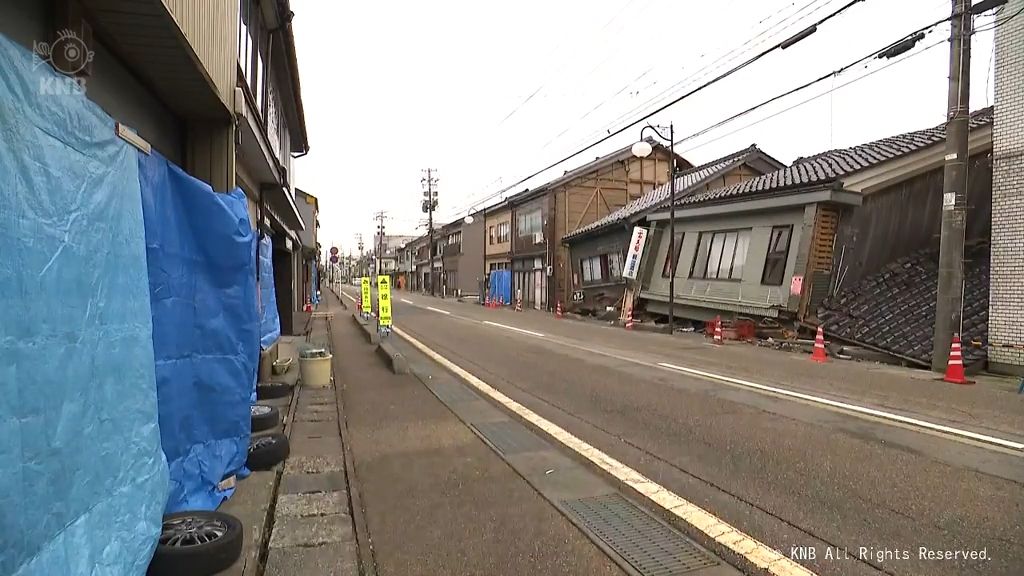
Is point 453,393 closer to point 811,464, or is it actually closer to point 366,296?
point 811,464

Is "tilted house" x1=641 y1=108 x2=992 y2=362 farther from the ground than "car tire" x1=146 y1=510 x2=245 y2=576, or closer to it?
farther from the ground

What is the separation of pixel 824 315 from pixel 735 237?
520 centimetres

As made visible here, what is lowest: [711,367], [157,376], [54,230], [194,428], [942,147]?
[711,367]

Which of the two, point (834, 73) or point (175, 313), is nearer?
point (175, 313)

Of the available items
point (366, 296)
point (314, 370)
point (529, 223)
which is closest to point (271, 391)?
point (314, 370)

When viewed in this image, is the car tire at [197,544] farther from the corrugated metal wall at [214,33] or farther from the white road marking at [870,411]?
the white road marking at [870,411]

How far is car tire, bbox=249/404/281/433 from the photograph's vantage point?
22.7 ft

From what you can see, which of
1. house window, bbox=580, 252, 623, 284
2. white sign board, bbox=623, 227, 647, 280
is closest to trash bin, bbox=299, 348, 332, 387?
white sign board, bbox=623, 227, 647, 280

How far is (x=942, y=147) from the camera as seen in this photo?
16719 millimetres

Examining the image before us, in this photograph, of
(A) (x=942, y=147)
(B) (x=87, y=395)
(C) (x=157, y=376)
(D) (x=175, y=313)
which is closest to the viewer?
(B) (x=87, y=395)

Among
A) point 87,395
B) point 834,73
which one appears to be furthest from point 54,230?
point 834,73

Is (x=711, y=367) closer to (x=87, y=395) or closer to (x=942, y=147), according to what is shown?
(x=942, y=147)

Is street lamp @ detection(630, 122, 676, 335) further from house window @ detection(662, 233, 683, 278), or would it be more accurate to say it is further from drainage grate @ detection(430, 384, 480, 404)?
drainage grate @ detection(430, 384, 480, 404)

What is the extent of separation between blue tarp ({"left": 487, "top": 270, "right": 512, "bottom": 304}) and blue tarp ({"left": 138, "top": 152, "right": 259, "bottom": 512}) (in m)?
43.0
